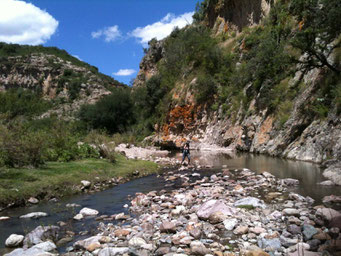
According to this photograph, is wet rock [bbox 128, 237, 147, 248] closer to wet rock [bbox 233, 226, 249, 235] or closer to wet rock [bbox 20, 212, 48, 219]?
wet rock [bbox 233, 226, 249, 235]

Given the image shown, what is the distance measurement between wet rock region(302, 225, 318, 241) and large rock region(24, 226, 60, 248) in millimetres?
5754

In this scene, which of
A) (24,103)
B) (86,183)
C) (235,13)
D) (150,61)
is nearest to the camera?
(86,183)

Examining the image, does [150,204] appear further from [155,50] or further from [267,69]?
[155,50]

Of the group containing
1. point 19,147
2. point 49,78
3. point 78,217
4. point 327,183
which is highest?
point 49,78

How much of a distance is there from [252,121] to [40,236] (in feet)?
82.6

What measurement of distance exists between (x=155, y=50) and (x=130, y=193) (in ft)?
207

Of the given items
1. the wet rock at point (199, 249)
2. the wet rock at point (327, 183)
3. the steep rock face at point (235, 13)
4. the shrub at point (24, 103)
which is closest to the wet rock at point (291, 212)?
the wet rock at point (199, 249)

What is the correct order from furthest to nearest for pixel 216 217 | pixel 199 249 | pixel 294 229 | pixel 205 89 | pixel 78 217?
pixel 205 89
pixel 78 217
pixel 216 217
pixel 294 229
pixel 199 249

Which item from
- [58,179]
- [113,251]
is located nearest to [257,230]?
[113,251]

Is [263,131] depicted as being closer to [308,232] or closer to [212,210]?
[212,210]

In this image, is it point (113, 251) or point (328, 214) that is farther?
point (328, 214)

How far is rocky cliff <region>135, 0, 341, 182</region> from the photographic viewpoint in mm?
17812

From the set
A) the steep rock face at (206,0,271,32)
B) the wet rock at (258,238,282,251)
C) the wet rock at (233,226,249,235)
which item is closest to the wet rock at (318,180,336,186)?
the wet rock at (233,226,249,235)

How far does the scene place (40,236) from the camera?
6.71 metres
